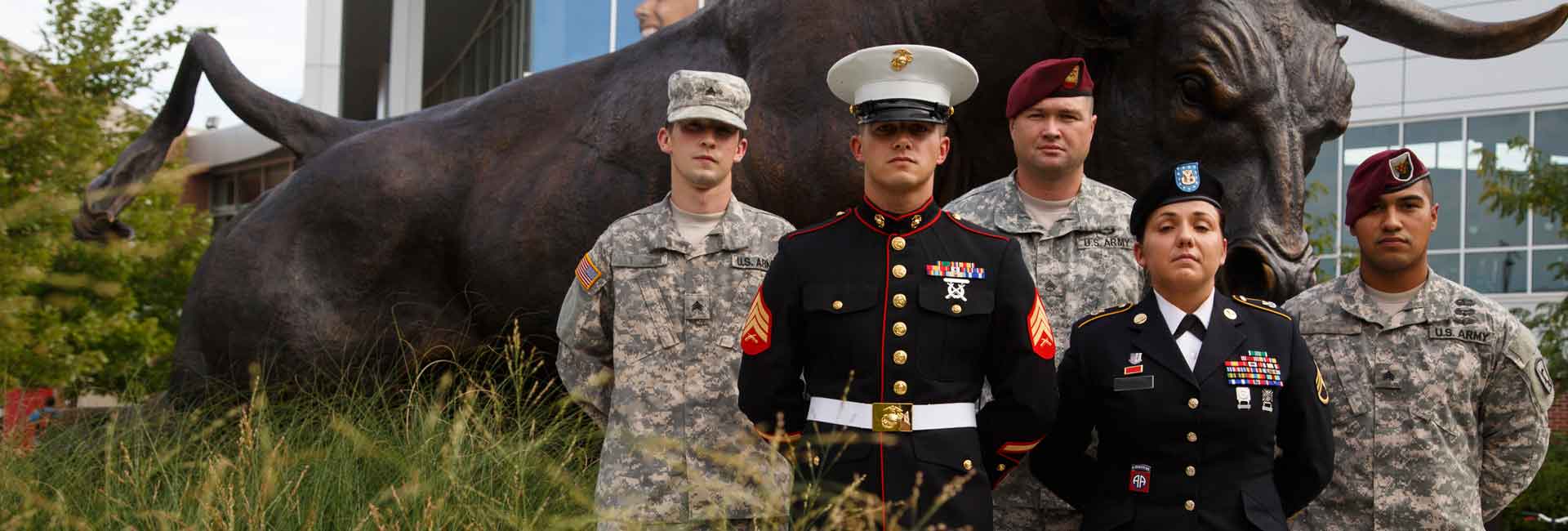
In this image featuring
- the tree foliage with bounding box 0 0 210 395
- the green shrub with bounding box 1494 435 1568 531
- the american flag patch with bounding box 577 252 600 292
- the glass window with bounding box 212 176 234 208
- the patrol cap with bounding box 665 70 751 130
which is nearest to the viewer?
the patrol cap with bounding box 665 70 751 130

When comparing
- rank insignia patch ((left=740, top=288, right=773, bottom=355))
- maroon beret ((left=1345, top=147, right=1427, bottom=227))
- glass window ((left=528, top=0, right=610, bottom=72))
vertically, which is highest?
glass window ((left=528, top=0, right=610, bottom=72))

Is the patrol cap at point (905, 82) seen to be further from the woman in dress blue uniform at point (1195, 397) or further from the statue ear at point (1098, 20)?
the statue ear at point (1098, 20)

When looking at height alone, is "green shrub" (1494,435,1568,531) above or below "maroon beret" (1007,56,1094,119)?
below

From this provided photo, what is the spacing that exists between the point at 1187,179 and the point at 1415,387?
39.4 inches

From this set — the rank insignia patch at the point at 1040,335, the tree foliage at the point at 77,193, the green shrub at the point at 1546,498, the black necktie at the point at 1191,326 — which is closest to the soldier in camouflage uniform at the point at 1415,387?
the black necktie at the point at 1191,326

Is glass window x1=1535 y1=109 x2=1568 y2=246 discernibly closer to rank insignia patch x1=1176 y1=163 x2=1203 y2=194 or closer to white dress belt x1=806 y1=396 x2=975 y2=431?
rank insignia patch x1=1176 y1=163 x2=1203 y2=194

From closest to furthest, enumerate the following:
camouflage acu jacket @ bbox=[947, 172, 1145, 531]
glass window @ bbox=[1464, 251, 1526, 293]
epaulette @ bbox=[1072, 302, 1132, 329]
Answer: epaulette @ bbox=[1072, 302, 1132, 329] → camouflage acu jacket @ bbox=[947, 172, 1145, 531] → glass window @ bbox=[1464, 251, 1526, 293]

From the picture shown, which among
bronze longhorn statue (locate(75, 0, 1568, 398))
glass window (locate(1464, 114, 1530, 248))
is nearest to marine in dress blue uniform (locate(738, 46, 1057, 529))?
bronze longhorn statue (locate(75, 0, 1568, 398))

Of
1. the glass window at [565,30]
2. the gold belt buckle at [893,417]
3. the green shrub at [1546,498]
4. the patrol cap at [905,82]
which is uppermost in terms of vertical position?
the glass window at [565,30]

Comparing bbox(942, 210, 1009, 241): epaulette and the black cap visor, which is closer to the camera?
the black cap visor

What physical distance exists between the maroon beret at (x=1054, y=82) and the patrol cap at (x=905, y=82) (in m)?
0.36

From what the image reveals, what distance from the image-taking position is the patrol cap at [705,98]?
405 cm

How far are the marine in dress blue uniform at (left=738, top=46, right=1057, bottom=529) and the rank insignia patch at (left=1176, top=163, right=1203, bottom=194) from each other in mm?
405

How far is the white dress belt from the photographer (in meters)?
3.30
